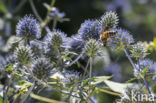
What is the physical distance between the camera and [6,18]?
1550mm

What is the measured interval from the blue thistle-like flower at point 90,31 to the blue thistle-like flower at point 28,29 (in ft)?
0.50

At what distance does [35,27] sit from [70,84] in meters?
0.26

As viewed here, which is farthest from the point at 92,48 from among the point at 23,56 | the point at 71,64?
the point at 23,56

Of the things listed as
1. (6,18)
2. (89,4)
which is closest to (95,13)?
(89,4)

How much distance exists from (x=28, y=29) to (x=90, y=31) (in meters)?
0.21

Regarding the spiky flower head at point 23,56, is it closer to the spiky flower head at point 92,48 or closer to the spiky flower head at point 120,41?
the spiky flower head at point 92,48

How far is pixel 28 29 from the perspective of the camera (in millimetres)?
828

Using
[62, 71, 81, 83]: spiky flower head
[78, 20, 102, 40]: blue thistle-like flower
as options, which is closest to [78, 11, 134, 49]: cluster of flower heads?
[78, 20, 102, 40]: blue thistle-like flower

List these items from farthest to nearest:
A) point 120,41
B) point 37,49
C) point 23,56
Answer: point 37,49 → point 120,41 → point 23,56

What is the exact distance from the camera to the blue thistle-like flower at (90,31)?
77 centimetres

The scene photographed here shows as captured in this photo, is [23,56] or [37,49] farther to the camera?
[37,49]

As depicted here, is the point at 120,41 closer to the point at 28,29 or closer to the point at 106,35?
the point at 106,35

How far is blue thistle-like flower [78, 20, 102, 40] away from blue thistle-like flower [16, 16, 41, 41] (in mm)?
152

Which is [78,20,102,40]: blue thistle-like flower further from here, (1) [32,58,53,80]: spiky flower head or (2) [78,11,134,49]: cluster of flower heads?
(1) [32,58,53,80]: spiky flower head
